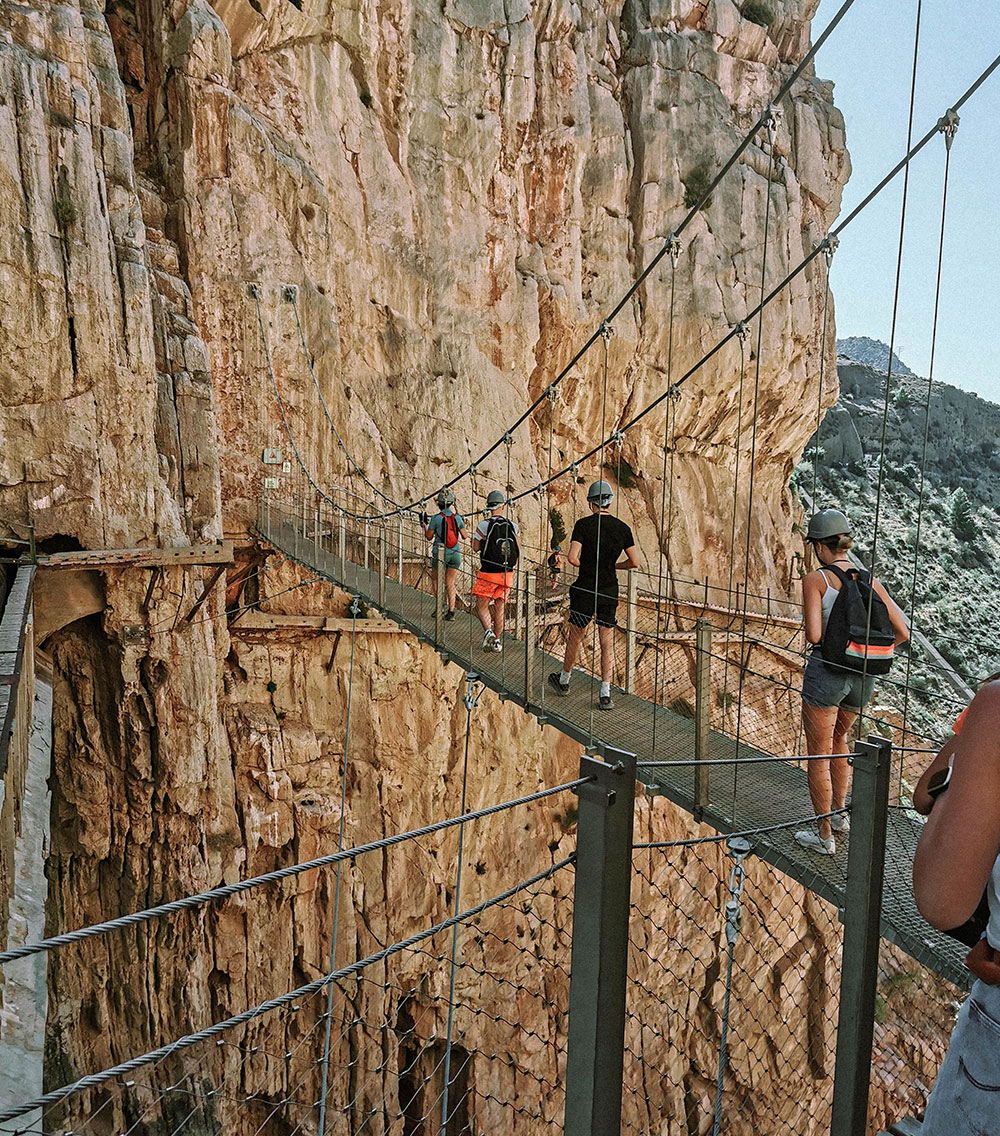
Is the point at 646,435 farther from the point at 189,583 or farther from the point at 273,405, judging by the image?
the point at 189,583

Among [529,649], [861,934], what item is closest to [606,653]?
[529,649]

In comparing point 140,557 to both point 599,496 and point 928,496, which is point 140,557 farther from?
point 928,496

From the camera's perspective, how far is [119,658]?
473 centimetres

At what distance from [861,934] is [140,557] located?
4212mm

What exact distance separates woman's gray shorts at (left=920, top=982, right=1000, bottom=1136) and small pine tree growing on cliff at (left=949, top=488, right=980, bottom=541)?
24370 mm

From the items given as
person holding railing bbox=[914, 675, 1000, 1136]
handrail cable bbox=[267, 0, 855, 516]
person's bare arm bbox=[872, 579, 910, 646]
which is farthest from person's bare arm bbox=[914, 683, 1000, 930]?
handrail cable bbox=[267, 0, 855, 516]

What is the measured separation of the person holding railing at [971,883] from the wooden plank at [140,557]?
4.37 metres

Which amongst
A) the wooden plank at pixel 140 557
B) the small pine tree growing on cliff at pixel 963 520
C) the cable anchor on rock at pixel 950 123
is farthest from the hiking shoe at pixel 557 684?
the small pine tree growing on cliff at pixel 963 520

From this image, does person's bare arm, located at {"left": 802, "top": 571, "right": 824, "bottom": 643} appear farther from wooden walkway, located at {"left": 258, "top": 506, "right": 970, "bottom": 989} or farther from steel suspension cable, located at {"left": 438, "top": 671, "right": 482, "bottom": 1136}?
steel suspension cable, located at {"left": 438, "top": 671, "right": 482, "bottom": 1136}

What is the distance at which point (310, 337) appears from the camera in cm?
690

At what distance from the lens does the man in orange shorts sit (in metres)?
3.96

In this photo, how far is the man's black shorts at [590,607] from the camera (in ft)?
10.3

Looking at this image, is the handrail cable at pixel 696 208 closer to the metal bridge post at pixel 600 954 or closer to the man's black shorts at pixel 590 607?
the man's black shorts at pixel 590 607

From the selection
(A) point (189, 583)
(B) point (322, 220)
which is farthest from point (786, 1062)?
(B) point (322, 220)
